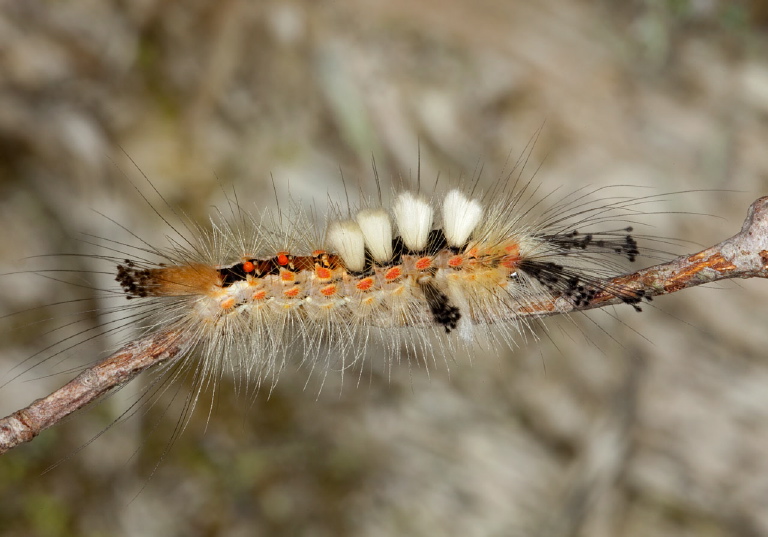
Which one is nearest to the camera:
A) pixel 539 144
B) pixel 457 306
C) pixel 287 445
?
pixel 457 306

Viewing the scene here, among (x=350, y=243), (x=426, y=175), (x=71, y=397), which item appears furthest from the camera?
(x=426, y=175)

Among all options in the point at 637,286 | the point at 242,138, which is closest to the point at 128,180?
the point at 242,138

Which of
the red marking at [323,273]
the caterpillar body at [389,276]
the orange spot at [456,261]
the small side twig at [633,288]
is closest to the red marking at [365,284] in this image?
the caterpillar body at [389,276]

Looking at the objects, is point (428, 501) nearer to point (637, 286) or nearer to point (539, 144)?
point (539, 144)

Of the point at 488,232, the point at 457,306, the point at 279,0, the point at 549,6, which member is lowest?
the point at 457,306

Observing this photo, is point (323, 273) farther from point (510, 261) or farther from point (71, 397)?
point (71, 397)

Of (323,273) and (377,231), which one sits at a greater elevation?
(377,231)

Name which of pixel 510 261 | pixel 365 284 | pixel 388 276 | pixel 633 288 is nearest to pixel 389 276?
pixel 388 276

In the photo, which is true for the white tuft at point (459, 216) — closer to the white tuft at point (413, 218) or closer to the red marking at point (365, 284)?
the white tuft at point (413, 218)
